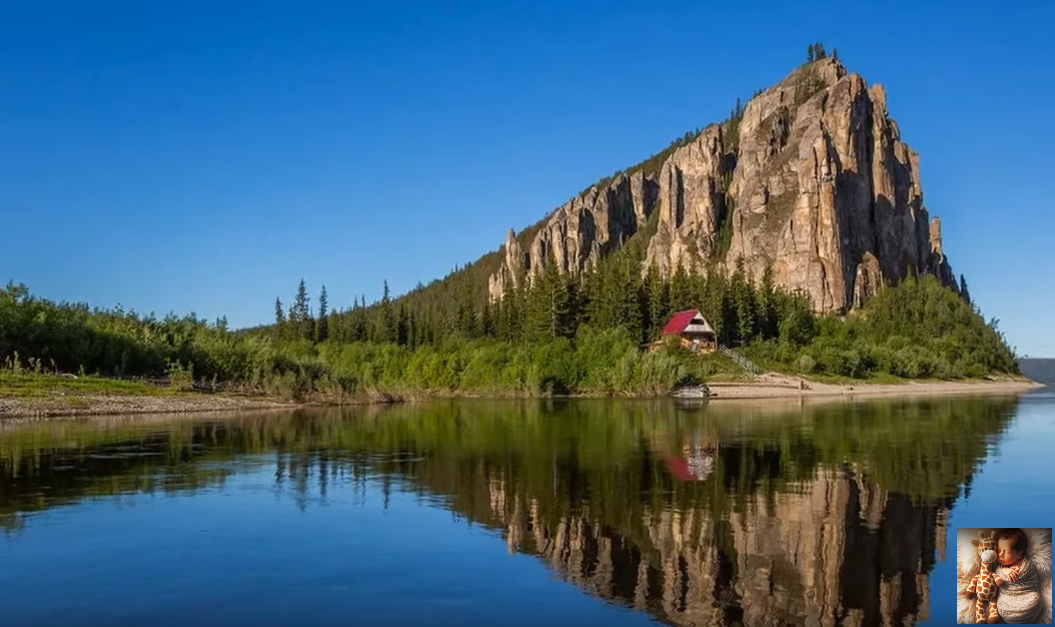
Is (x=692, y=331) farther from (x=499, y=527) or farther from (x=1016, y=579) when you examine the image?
(x=1016, y=579)

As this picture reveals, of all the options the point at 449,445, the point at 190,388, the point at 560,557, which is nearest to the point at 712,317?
the point at 190,388

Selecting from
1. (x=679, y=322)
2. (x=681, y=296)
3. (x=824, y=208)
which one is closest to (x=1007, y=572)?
(x=679, y=322)

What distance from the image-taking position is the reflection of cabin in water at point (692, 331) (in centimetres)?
11069

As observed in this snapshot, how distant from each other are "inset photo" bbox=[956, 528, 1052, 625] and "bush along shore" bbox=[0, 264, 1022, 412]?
2256 inches

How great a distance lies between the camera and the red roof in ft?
366

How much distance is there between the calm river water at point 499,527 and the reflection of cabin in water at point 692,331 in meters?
68.8

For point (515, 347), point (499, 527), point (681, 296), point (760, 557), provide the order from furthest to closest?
point (681, 296) < point (515, 347) < point (499, 527) < point (760, 557)

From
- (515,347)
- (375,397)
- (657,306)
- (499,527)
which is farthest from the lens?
(657,306)

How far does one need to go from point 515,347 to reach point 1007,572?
100642mm

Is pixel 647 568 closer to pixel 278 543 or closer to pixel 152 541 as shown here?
pixel 278 543

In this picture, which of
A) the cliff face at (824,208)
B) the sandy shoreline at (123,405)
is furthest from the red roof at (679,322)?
the sandy shoreline at (123,405)

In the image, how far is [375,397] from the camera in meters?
81.6

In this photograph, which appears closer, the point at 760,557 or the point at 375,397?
the point at 760,557

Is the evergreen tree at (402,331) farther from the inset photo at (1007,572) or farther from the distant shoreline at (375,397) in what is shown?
the inset photo at (1007,572)
